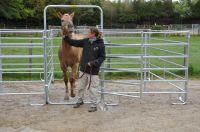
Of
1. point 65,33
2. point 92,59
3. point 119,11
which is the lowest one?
point 92,59

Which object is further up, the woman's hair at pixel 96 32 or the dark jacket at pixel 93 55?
the woman's hair at pixel 96 32

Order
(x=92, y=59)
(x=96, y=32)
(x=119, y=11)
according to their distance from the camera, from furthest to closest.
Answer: (x=119, y=11)
(x=92, y=59)
(x=96, y=32)

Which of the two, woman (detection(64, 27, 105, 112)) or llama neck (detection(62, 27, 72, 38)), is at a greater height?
llama neck (detection(62, 27, 72, 38))

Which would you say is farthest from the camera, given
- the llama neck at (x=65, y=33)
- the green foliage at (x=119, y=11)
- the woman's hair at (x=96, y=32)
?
the green foliage at (x=119, y=11)

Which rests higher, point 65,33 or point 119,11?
point 119,11

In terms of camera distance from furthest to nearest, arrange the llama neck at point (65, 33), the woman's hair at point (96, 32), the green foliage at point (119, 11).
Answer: the green foliage at point (119, 11), the llama neck at point (65, 33), the woman's hair at point (96, 32)

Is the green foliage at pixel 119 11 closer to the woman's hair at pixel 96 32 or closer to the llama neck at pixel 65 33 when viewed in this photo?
the llama neck at pixel 65 33

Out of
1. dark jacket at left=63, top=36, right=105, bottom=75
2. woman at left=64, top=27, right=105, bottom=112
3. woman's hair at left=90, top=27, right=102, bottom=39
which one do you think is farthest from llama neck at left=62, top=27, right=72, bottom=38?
woman's hair at left=90, top=27, right=102, bottom=39

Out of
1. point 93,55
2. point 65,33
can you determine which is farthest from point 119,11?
point 93,55

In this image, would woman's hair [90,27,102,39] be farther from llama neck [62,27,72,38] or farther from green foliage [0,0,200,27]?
green foliage [0,0,200,27]

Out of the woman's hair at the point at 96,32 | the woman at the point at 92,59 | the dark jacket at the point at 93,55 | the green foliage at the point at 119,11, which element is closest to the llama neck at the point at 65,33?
the woman at the point at 92,59

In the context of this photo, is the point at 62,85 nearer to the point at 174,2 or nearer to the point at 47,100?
the point at 47,100

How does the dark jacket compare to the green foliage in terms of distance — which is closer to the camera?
the dark jacket

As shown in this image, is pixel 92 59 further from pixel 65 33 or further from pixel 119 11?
pixel 119 11
